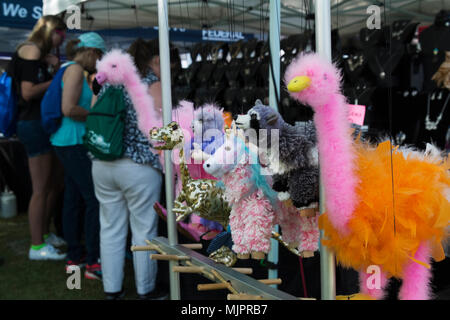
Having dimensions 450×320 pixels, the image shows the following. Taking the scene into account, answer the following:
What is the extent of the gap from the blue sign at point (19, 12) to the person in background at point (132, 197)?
1613 millimetres

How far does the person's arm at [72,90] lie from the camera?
6.14 feet

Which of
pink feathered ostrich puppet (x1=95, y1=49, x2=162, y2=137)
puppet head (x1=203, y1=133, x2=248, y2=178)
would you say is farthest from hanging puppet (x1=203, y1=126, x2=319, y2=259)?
pink feathered ostrich puppet (x1=95, y1=49, x2=162, y2=137)

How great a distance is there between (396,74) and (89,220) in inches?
78.9

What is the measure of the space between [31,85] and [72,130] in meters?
0.38

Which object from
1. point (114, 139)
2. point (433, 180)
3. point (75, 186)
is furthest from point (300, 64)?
point (75, 186)

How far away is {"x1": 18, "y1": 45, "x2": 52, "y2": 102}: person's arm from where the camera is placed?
81.8 inches

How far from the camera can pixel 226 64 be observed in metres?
2.73

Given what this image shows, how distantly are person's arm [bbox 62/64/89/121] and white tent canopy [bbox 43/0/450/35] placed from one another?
0.87 feet

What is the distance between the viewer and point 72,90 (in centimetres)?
188

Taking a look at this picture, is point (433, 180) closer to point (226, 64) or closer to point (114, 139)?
point (114, 139)

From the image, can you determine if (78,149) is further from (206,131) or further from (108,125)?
(206,131)

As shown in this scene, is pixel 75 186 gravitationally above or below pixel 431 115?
below

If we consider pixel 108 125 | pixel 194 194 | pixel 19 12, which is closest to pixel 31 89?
pixel 108 125

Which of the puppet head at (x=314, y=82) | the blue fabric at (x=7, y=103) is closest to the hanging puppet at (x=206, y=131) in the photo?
the puppet head at (x=314, y=82)
